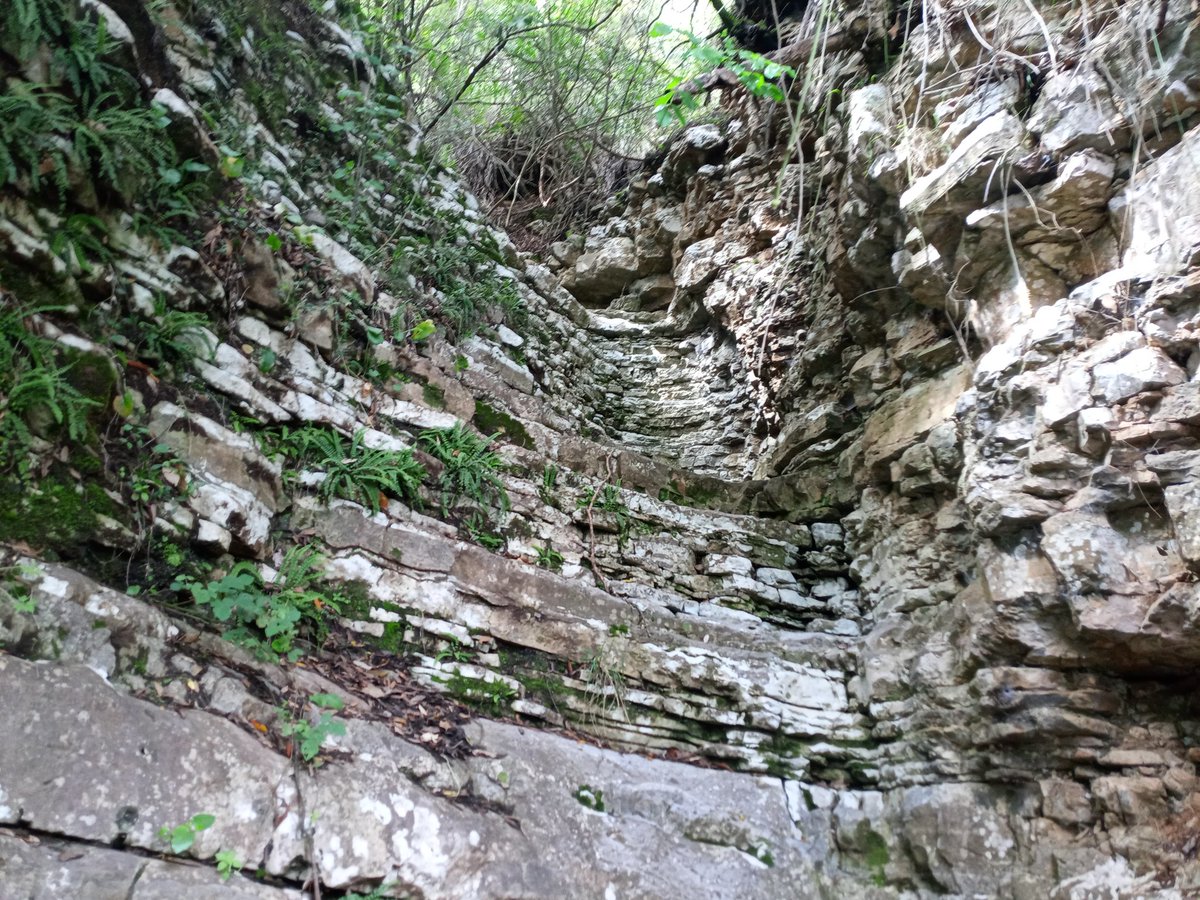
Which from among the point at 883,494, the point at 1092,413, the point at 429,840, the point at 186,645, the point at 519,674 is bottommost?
the point at 429,840

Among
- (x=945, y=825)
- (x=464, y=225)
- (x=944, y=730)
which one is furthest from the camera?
(x=464, y=225)

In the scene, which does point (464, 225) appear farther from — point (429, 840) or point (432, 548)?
point (429, 840)

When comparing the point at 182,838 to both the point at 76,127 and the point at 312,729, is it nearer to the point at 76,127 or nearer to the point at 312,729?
the point at 312,729

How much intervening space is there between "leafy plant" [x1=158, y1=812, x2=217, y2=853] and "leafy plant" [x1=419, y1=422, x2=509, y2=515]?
1.98 metres

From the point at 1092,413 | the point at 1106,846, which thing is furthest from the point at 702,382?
the point at 1106,846

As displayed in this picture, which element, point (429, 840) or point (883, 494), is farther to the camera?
point (883, 494)

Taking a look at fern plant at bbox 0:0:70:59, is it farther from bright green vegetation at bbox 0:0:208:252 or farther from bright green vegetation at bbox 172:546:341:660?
bright green vegetation at bbox 172:546:341:660

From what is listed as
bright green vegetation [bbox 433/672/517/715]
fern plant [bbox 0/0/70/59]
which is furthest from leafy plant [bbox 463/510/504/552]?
fern plant [bbox 0/0/70/59]

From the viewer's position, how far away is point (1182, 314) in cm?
267

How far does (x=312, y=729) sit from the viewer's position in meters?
2.50

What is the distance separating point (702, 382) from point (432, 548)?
4.27 m

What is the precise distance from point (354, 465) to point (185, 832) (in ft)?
6.20

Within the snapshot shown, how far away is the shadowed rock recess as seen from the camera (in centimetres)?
238

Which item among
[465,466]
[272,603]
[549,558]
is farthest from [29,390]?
[549,558]
